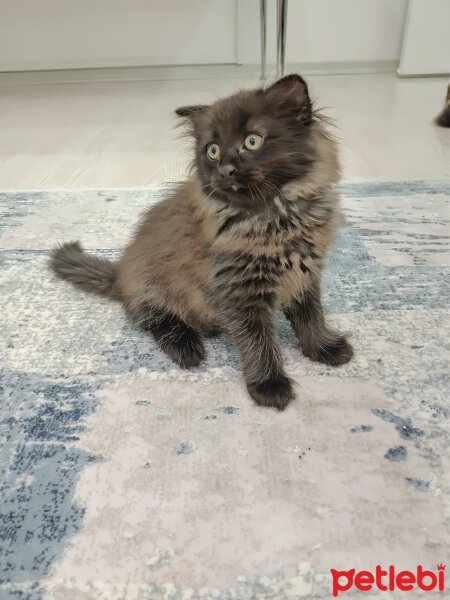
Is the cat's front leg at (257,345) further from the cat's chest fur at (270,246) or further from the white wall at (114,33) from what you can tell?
the white wall at (114,33)

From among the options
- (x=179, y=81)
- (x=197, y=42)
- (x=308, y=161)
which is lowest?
(x=179, y=81)

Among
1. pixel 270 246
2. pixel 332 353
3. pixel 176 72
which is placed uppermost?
pixel 270 246

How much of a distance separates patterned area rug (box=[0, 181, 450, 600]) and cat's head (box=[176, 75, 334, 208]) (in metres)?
0.43

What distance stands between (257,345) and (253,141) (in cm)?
43

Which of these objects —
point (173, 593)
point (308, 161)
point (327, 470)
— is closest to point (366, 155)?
point (308, 161)

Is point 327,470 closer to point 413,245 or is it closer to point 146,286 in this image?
point 146,286

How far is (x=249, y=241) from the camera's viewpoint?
1.15 metres

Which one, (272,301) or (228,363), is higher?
(272,301)

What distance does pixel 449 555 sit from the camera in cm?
85

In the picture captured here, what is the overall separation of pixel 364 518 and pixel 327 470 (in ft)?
0.38

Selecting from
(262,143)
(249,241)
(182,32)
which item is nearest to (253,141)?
(262,143)

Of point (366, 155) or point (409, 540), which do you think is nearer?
point (409, 540)

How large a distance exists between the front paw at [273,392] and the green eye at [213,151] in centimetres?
48

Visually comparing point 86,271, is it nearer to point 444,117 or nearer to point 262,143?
point 262,143
